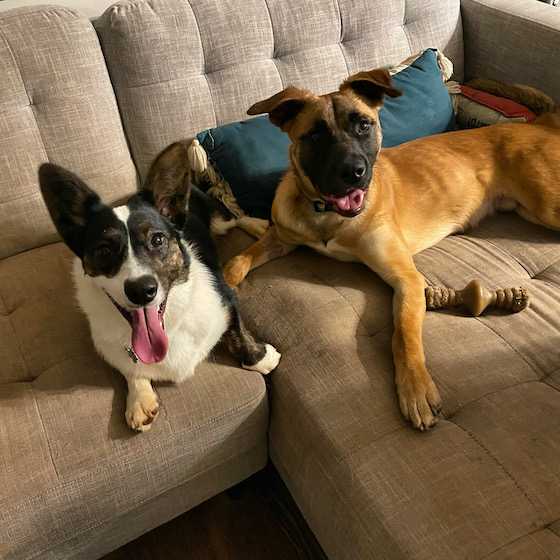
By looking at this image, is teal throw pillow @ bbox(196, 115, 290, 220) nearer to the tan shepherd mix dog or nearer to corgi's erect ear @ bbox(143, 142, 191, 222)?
the tan shepherd mix dog

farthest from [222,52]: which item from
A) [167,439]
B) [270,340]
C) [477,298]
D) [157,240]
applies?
[167,439]

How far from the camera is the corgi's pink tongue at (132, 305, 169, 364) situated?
117 cm

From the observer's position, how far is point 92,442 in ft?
3.81

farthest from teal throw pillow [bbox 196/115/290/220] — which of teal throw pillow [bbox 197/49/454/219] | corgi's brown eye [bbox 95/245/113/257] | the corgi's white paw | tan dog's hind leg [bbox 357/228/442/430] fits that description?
corgi's brown eye [bbox 95/245/113/257]

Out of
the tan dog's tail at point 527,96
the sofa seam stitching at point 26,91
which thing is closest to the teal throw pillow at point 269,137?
the tan dog's tail at point 527,96

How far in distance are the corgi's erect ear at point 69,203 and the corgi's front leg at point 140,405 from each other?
356 mm

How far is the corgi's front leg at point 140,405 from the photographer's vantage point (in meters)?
1.19

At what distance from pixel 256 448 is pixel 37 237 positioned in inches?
42.1

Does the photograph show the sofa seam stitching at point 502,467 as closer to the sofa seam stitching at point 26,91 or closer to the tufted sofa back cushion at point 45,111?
the tufted sofa back cushion at point 45,111

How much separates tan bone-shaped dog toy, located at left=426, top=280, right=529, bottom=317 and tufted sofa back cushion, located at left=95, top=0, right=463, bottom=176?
1.03 metres

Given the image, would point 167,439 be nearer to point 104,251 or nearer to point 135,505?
point 135,505

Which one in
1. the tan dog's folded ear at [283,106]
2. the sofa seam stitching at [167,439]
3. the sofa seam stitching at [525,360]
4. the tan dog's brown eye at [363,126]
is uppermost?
the tan dog's folded ear at [283,106]

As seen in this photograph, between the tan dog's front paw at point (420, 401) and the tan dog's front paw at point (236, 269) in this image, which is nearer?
the tan dog's front paw at point (420, 401)

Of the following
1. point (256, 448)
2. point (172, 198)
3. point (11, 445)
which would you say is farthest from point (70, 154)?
point (256, 448)
